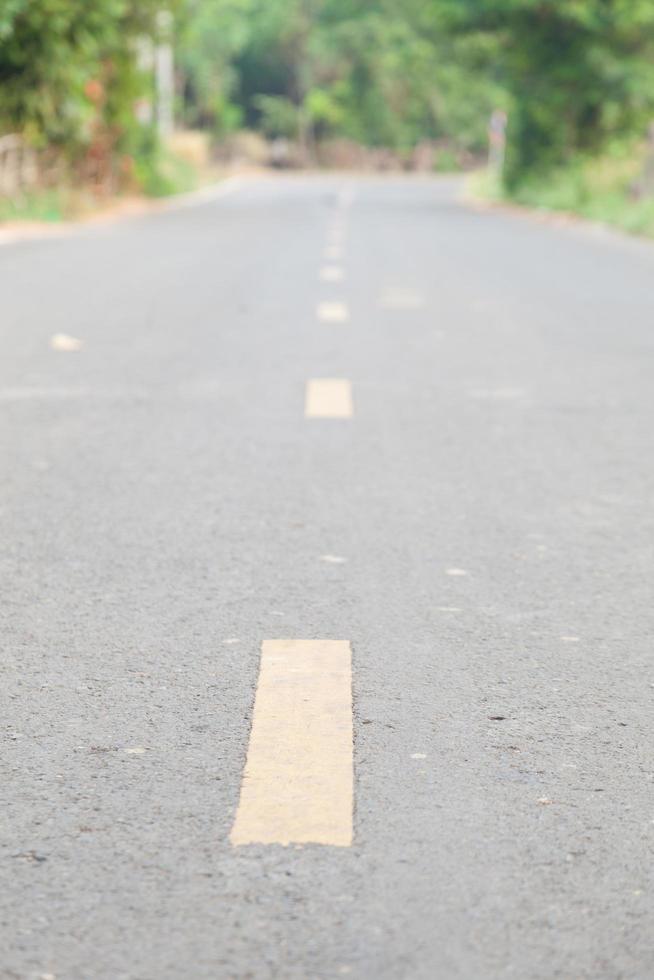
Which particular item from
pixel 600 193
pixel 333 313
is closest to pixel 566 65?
pixel 600 193

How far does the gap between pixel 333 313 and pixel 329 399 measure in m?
4.49

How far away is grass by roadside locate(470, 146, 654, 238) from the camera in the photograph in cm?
2672

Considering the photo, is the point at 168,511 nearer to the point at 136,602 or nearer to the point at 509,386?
the point at 136,602

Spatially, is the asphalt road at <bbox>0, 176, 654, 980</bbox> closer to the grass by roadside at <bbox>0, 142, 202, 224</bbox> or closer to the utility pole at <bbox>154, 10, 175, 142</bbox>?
the grass by roadside at <bbox>0, 142, 202, 224</bbox>

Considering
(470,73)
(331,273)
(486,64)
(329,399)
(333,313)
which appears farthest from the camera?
(470,73)

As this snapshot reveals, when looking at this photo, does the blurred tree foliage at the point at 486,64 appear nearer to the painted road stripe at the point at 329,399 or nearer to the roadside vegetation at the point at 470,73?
the roadside vegetation at the point at 470,73

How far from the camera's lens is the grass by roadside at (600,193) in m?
Answer: 26.7

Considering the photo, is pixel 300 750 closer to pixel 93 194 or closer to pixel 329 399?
pixel 329 399

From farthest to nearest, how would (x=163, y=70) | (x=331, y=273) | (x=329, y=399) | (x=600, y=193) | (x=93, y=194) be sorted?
(x=163, y=70) → (x=93, y=194) → (x=600, y=193) → (x=331, y=273) → (x=329, y=399)

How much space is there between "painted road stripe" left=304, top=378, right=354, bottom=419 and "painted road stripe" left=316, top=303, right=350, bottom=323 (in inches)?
129

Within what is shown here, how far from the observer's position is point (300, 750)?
3.50m

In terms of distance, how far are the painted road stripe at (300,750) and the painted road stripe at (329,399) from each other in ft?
12.0

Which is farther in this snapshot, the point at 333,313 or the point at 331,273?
the point at 331,273

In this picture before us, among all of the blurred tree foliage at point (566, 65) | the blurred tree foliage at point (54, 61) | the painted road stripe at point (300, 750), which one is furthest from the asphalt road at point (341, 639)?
the blurred tree foliage at point (566, 65)
